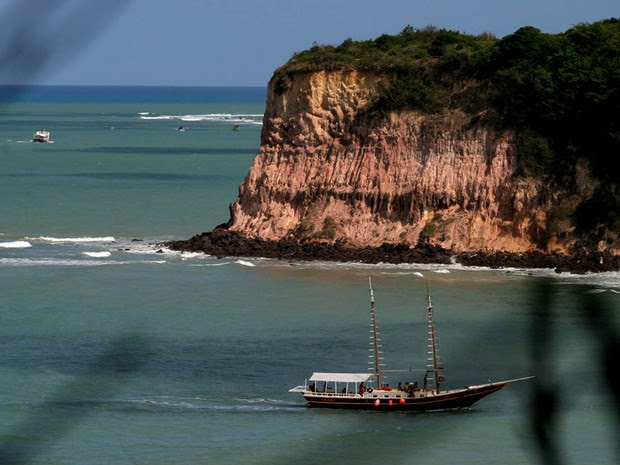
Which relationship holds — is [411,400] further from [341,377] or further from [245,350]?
[245,350]

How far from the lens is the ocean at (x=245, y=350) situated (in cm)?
2388

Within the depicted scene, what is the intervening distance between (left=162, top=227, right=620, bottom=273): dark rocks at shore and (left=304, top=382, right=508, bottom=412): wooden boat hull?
19640 mm

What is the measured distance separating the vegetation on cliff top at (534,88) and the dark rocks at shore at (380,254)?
6.83ft

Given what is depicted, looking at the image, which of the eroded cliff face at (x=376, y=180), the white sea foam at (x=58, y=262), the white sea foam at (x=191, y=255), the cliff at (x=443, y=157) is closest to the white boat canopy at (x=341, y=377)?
the cliff at (x=443, y=157)

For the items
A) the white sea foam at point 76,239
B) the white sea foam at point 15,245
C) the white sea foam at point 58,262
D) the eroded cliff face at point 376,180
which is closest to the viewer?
the white sea foam at point 58,262

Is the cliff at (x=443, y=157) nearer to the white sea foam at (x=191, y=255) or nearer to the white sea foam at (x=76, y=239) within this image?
the white sea foam at (x=191, y=255)

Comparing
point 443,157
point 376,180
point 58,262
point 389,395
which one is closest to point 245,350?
point 389,395

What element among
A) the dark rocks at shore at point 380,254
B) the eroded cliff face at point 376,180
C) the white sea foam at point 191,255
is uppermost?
the eroded cliff face at point 376,180

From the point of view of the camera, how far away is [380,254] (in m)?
50.8

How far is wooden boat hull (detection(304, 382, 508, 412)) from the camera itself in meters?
27.9

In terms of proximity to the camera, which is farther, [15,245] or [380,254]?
[15,245]

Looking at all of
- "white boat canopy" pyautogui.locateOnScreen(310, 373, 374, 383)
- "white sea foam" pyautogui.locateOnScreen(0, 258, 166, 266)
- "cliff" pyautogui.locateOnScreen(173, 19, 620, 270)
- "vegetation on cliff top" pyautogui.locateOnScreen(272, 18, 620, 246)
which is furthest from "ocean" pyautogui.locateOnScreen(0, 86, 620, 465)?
"vegetation on cliff top" pyautogui.locateOnScreen(272, 18, 620, 246)

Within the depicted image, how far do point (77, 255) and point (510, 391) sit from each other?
2701 centimetres

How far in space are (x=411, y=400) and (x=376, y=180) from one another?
2552cm
